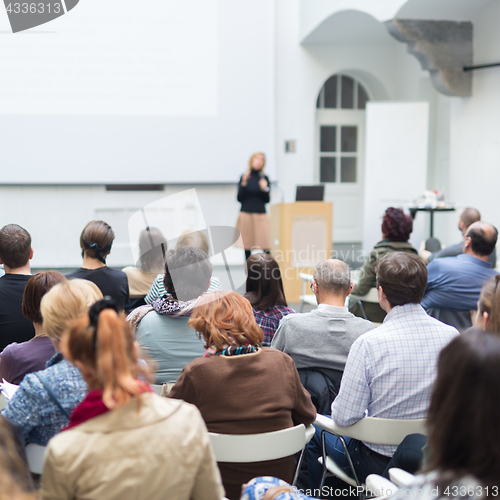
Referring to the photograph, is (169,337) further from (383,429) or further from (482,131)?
(482,131)

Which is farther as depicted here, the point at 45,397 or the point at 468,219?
the point at 468,219

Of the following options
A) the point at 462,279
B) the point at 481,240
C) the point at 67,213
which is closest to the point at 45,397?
the point at 462,279

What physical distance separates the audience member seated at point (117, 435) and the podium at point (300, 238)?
4.42 m

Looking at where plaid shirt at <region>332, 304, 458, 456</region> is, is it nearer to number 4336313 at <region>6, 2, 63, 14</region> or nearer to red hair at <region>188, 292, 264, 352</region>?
red hair at <region>188, 292, 264, 352</region>

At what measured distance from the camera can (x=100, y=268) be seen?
9.59 ft

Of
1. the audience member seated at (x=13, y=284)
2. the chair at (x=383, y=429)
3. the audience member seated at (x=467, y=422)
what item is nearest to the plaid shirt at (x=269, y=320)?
the chair at (x=383, y=429)

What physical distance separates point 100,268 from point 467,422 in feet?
7.64

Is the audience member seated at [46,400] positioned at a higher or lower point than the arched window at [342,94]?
lower

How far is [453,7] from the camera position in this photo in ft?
18.6

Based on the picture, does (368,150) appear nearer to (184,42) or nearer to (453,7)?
(453,7)

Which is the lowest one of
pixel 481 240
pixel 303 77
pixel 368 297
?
pixel 368 297

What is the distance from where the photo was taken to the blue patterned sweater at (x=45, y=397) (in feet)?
4.51

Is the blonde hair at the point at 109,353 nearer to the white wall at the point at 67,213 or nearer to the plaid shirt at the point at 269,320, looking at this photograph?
the plaid shirt at the point at 269,320

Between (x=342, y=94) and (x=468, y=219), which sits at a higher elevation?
(x=342, y=94)
